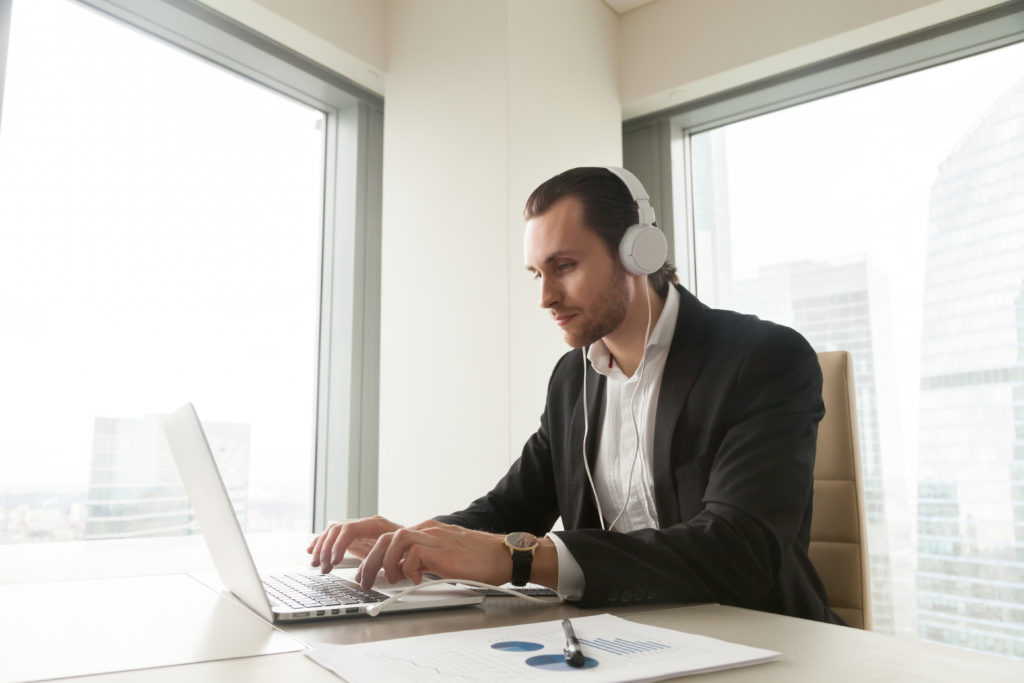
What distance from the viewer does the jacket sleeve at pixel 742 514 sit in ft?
2.96

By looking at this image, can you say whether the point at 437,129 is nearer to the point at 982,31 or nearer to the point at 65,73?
the point at 65,73

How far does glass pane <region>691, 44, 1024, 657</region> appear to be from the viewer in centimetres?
→ 220

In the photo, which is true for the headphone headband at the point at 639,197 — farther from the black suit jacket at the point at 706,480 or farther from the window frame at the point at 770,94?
the window frame at the point at 770,94

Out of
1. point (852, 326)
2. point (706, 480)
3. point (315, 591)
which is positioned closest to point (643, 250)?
point (706, 480)

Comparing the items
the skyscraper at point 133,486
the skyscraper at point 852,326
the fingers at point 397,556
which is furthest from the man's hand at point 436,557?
the skyscraper at point 852,326

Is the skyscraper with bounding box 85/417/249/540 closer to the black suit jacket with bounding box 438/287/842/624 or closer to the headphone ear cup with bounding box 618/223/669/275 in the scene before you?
the black suit jacket with bounding box 438/287/842/624

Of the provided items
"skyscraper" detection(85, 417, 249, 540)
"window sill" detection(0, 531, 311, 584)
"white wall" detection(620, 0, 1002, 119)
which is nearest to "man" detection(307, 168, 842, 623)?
"window sill" detection(0, 531, 311, 584)

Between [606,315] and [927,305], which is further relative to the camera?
[927,305]

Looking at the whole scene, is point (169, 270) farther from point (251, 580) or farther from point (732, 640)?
point (732, 640)

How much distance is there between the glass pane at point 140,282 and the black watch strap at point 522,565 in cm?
142

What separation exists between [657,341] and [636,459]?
219mm

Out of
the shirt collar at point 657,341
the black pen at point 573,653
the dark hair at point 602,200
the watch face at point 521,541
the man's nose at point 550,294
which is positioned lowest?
the black pen at point 573,653

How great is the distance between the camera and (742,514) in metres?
1.01

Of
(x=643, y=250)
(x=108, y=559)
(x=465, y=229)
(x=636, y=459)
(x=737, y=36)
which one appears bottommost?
(x=108, y=559)
